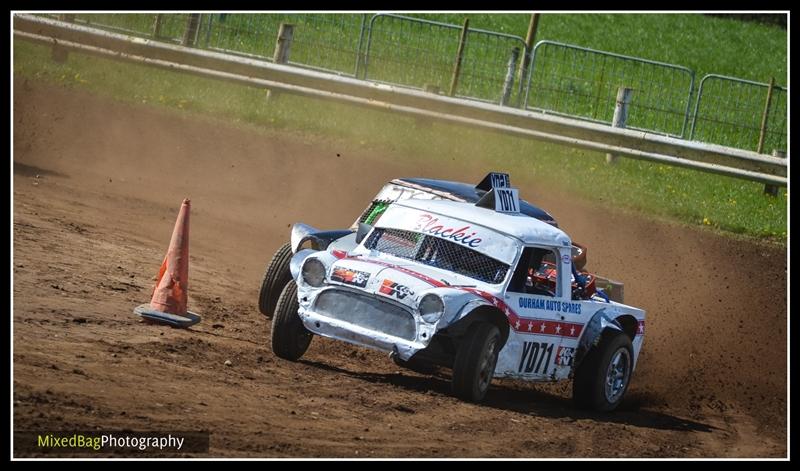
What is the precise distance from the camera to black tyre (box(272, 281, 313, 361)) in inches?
384

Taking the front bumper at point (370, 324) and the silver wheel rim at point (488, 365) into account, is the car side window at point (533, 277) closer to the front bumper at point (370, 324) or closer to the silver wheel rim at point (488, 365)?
the silver wheel rim at point (488, 365)

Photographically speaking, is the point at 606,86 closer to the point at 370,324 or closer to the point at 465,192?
the point at 465,192

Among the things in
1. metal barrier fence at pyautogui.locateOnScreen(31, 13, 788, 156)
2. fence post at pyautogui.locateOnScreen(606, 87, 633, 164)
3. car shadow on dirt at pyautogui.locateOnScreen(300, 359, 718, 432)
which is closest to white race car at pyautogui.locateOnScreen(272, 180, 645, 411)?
car shadow on dirt at pyautogui.locateOnScreen(300, 359, 718, 432)

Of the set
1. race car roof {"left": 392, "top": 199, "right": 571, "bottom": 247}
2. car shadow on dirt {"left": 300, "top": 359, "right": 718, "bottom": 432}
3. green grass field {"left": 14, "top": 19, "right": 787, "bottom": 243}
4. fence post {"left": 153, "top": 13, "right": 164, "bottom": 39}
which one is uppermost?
fence post {"left": 153, "top": 13, "right": 164, "bottom": 39}

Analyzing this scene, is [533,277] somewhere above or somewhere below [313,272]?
above

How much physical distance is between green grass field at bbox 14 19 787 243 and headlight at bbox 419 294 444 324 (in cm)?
1102

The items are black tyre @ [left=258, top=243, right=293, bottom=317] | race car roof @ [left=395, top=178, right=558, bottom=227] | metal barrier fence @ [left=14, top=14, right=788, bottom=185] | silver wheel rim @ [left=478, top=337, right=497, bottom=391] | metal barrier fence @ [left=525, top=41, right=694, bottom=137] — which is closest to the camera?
silver wheel rim @ [left=478, top=337, right=497, bottom=391]

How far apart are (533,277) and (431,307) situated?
5.79ft

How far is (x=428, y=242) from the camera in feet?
33.5

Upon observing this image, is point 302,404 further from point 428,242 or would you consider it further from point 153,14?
point 153,14

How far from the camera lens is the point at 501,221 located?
10.4 meters

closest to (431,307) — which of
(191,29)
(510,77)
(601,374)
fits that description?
(601,374)

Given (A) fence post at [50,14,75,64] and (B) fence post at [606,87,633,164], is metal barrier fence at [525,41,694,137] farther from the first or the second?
(A) fence post at [50,14,75,64]

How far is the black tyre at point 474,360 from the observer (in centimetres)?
920
